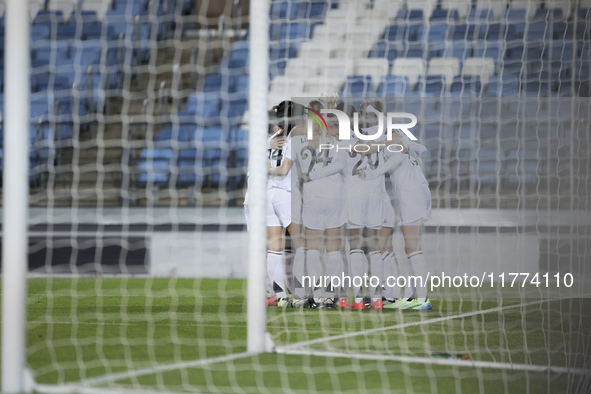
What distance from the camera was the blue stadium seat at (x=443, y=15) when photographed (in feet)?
28.1

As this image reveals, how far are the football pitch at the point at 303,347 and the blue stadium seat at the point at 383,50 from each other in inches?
172

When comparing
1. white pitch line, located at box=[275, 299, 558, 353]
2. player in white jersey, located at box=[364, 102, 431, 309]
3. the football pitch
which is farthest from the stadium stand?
white pitch line, located at box=[275, 299, 558, 353]

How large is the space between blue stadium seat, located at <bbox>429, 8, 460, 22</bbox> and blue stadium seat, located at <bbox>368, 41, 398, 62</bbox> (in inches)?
32.3

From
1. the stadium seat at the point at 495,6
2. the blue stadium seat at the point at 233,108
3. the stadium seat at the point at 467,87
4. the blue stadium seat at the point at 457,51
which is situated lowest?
the blue stadium seat at the point at 233,108

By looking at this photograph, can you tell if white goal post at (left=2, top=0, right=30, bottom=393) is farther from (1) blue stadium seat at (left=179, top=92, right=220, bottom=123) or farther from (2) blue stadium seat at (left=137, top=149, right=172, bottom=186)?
(1) blue stadium seat at (left=179, top=92, right=220, bottom=123)

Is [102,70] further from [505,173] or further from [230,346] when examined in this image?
[230,346]

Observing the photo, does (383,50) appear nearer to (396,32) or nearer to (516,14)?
(396,32)

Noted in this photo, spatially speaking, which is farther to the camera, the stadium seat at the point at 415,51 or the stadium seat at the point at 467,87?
the stadium seat at the point at 415,51

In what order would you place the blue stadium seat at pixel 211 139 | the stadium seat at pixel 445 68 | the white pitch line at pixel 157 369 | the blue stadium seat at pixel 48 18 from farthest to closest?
1. the blue stadium seat at pixel 48 18
2. the stadium seat at pixel 445 68
3. the blue stadium seat at pixel 211 139
4. the white pitch line at pixel 157 369

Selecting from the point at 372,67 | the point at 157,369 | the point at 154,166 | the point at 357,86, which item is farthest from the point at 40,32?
the point at 157,369

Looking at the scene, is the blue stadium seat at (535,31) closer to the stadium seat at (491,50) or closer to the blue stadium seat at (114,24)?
the stadium seat at (491,50)

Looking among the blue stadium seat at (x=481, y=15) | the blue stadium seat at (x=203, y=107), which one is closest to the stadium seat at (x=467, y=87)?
the blue stadium seat at (x=481, y=15)

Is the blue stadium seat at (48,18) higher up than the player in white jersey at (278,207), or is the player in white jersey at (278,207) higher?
the blue stadium seat at (48,18)

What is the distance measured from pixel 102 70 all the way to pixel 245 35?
2044 millimetres
